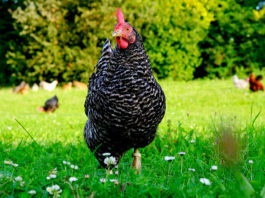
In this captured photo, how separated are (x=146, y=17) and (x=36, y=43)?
18.4 ft

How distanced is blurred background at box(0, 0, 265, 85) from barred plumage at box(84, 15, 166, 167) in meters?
11.7

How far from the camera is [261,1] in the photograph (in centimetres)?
1648

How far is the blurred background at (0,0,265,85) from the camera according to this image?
1469 cm

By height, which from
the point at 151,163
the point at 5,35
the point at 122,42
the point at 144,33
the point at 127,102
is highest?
the point at 5,35

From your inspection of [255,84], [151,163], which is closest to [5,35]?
[255,84]

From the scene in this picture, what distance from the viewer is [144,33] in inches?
589

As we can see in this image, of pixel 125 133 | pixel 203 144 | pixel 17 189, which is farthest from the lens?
pixel 203 144

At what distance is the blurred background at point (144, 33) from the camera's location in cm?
1469

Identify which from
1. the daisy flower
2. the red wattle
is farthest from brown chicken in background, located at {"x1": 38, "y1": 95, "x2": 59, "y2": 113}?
the daisy flower

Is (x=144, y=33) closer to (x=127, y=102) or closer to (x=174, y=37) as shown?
(x=174, y=37)

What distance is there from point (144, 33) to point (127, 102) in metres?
12.7

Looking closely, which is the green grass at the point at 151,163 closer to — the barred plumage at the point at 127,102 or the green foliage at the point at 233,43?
the barred plumage at the point at 127,102

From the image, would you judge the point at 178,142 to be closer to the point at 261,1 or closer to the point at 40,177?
the point at 40,177

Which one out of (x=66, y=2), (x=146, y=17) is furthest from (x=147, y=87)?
(x=66, y=2)
